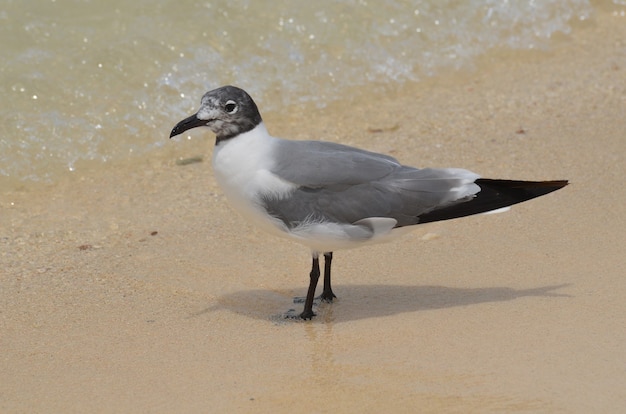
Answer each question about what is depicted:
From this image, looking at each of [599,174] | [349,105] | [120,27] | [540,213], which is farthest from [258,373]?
[120,27]

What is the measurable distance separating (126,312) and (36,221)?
4.90 feet

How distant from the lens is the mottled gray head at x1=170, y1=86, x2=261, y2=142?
466 cm

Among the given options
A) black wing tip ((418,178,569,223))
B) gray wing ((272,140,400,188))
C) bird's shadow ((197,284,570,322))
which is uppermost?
gray wing ((272,140,400,188))

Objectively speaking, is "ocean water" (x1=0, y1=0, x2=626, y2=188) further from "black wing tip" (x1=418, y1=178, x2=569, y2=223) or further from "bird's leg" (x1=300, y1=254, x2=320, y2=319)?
"black wing tip" (x1=418, y1=178, x2=569, y2=223)

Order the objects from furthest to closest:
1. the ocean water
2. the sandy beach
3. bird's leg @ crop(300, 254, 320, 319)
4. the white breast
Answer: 1. the ocean water
2. bird's leg @ crop(300, 254, 320, 319)
3. the white breast
4. the sandy beach

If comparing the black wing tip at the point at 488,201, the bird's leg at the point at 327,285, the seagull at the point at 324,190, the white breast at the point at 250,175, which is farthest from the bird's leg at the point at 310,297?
the black wing tip at the point at 488,201

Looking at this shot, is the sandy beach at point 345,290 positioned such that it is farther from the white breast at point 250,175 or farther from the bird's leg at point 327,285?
the white breast at point 250,175

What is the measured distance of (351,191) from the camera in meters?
4.66

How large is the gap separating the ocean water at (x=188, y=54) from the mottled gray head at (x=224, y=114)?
7.71 ft

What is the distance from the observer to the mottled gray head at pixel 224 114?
466cm

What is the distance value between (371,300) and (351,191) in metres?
0.59

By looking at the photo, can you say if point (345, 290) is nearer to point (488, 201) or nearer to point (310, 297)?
point (310, 297)

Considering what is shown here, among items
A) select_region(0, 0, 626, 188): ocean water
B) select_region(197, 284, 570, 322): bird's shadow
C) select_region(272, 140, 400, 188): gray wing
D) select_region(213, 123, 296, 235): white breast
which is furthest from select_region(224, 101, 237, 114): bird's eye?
select_region(0, 0, 626, 188): ocean water

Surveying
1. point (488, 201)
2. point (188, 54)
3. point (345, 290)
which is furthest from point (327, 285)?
→ point (188, 54)
